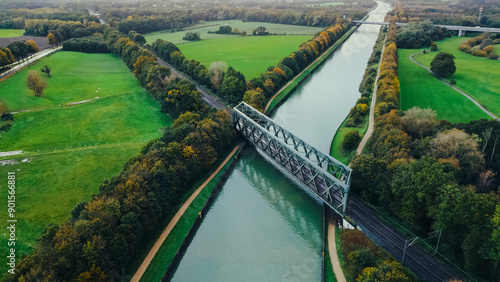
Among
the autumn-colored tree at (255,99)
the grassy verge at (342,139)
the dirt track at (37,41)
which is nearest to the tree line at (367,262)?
the grassy verge at (342,139)

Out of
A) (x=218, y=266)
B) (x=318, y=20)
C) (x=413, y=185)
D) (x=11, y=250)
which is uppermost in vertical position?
(x=318, y=20)

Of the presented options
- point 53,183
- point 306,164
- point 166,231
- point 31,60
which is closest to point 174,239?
point 166,231

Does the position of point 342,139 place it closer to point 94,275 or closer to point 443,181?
point 443,181

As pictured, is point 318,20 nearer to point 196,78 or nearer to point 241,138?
point 196,78

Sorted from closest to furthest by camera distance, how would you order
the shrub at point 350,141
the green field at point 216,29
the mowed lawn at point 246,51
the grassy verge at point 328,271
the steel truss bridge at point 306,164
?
the grassy verge at point 328,271 → the steel truss bridge at point 306,164 → the shrub at point 350,141 → the mowed lawn at point 246,51 → the green field at point 216,29

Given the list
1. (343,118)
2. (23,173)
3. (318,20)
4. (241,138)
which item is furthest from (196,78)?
(318,20)

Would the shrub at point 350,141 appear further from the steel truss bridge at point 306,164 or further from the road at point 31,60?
the road at point 31,60

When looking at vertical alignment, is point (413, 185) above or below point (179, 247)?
above
